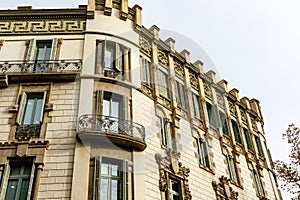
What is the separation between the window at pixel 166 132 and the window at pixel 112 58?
2782 mm

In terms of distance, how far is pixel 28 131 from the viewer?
1162 centimetres

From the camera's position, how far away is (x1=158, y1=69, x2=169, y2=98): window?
51.3 ft

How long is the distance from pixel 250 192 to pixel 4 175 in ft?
41.9

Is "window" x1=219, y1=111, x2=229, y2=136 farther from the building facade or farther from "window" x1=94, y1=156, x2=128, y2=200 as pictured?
"window" x1=94, y1=156, x2=128, y2=200

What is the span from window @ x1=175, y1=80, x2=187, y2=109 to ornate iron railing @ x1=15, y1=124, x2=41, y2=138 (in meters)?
7.19

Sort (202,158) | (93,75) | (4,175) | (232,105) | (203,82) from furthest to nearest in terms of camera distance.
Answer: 1. (232,105)
2. (203,82)
3. (202,158)
4. (93,75)
5. (4,175)

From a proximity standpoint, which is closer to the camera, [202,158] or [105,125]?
[105,125]

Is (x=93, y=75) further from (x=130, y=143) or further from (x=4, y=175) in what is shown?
(x=4, y=175)

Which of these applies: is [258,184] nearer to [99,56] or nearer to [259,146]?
[259,146]

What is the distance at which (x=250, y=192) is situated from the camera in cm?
1764

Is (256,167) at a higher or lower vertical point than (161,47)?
lower

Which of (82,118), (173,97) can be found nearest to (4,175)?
(82,118)

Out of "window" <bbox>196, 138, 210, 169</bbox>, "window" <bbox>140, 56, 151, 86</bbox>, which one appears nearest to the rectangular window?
"window" <bbox>196, 138, 210, 169</bbox>

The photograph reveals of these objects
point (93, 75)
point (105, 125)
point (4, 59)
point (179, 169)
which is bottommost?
point (179, 169)
